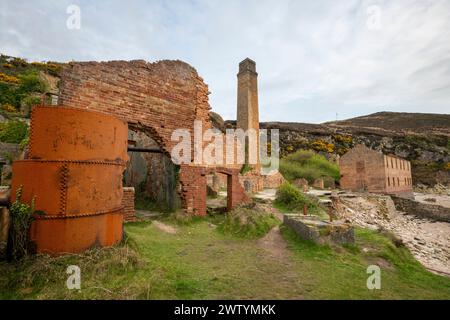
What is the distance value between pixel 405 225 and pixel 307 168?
40.6ft

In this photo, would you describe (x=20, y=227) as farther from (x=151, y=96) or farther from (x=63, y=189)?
(x=151, y=96)

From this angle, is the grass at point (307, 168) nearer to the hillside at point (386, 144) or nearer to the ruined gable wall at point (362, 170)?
the ruined gable wall at point (362, 170)

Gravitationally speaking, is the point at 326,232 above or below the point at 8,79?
below

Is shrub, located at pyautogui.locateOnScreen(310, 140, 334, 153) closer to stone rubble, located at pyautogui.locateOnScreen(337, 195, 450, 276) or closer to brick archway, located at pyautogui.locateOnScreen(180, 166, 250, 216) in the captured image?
stone rubble, located at pyautogui.locateOnScreen(337, 195, 450, 276)

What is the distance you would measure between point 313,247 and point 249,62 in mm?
22692

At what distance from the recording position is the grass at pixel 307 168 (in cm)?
2656

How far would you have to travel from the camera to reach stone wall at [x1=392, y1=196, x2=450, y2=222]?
1760 cm

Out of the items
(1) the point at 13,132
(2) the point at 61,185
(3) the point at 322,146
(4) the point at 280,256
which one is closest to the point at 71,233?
(2) the point at 61,185

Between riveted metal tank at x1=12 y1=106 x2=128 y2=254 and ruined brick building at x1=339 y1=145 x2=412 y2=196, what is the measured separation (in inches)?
957

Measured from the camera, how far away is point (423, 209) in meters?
18.9

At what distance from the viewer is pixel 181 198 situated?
8.47 meters

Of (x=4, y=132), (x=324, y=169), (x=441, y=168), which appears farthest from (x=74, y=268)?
(x=441, y=168)

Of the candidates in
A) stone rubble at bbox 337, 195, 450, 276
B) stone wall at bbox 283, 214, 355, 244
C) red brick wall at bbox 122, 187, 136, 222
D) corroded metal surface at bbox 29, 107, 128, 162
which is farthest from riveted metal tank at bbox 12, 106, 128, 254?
stone rubble at bbox 337, 195, 450, 276
